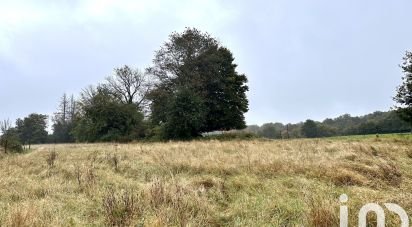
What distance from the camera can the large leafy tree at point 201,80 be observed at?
36.2m

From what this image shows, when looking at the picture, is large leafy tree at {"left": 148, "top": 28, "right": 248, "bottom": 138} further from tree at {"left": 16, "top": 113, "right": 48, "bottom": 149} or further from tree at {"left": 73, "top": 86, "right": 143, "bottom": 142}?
tree at {"left": 16, "top": 113, "right": 48, "bottom": 149}

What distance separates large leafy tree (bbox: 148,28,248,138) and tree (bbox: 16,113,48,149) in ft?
111

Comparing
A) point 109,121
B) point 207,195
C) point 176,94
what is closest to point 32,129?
point 109,121

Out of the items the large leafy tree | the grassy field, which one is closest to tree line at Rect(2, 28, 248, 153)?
the large leafy tree

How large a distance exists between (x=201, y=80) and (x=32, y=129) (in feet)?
137

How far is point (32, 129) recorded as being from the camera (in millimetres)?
62781

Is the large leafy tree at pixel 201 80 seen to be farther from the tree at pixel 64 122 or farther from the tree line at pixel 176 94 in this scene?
the tree at pixel 64 122

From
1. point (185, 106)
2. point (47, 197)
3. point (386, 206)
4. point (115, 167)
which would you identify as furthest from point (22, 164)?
point (185, 106)

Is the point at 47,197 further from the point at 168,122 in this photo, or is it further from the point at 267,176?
the point at 168,122

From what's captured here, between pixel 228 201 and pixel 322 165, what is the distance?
11.4ft

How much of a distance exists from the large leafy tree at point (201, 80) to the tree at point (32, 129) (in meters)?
33.9

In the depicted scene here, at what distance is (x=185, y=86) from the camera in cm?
3516

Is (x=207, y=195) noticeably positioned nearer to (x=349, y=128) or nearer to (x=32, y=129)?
(x=349, y=128)

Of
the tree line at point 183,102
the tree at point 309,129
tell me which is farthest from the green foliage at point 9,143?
the tree at point 309,129
